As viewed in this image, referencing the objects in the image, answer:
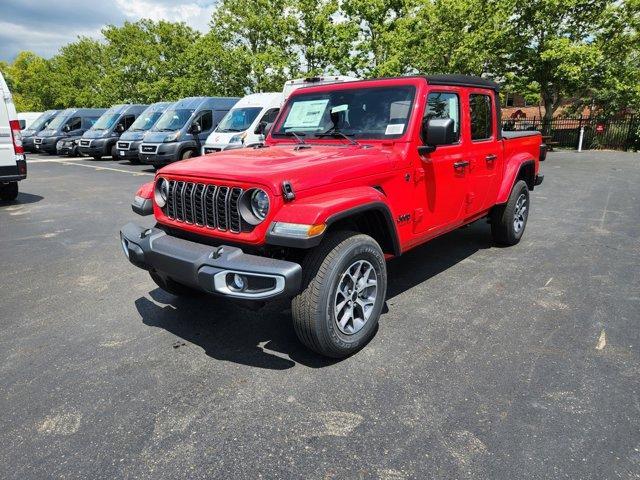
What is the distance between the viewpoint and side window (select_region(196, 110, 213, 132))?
1485 cm

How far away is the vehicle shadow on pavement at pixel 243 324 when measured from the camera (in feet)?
10.6

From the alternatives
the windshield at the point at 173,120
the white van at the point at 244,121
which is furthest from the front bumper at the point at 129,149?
the white van at the point at 244,121

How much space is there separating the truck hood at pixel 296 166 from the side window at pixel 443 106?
64cm

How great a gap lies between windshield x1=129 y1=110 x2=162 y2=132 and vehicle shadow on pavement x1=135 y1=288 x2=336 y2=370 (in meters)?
14.4

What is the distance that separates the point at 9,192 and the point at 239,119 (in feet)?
20.3

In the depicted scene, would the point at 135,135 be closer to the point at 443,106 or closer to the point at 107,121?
the point at 107,121

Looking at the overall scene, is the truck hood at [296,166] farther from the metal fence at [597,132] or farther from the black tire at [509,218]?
the metal fence at [597,132]

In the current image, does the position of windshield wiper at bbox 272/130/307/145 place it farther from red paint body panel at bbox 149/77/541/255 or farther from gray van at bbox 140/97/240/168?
gray van at bbox 140/97/240/168

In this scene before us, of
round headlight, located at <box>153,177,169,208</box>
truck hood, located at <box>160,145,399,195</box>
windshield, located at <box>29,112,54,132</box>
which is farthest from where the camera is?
windshield, located at <box>29,112,54,132</box>

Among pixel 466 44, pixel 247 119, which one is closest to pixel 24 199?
pixel 247 119

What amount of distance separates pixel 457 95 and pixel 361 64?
64.1 ft

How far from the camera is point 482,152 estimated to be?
188 inches

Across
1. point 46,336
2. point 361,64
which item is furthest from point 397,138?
point 361,64

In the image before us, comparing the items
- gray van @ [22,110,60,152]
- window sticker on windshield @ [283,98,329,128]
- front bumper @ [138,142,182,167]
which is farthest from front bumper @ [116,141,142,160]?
window sticker on windshield @ [283,98,329,128]
